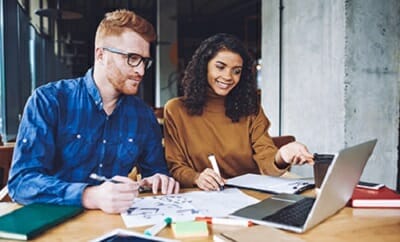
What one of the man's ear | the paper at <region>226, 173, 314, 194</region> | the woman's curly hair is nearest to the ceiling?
the woman's curly hair

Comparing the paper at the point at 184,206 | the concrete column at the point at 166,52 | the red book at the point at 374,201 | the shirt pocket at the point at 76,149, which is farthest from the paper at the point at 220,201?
the concrete column at the point at 166,52

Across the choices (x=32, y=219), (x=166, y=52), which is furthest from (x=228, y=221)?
(x=166, y=52)

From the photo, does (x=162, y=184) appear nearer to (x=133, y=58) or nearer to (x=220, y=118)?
(x=133, y=58)

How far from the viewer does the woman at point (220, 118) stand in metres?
2.10

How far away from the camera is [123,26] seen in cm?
166

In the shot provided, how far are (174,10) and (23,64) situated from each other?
635 centimetres

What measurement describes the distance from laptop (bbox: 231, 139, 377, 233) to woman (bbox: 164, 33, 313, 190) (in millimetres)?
643

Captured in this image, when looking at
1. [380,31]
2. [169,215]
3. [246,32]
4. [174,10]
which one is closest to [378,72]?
[380,31]

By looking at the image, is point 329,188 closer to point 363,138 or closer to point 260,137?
point 260,137

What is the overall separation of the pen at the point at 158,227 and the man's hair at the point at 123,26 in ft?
2.46

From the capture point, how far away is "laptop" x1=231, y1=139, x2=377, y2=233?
111 centimetres

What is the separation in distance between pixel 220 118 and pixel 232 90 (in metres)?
0.17

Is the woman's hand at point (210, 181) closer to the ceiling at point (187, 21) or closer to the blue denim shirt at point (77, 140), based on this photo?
the blue denim shirt at point (77, 140)

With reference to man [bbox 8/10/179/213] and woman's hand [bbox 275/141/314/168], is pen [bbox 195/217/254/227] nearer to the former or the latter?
man [bbox 8/10/179/213]
